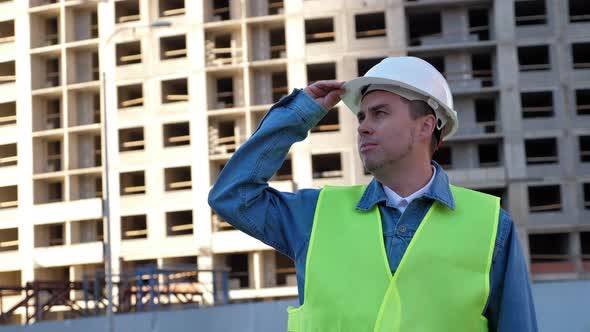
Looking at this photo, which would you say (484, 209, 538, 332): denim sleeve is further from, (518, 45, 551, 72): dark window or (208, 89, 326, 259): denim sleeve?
(518, 45, 551, 72): dark window

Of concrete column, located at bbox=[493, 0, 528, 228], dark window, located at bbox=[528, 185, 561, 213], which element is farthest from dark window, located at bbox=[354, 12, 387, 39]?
dark window, located at bbox=[528, 185, 561, 213]

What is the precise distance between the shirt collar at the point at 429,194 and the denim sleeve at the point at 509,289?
0.18m

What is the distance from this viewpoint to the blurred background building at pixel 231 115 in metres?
49.0

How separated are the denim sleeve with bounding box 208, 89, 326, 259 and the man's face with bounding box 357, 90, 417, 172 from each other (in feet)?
0.64

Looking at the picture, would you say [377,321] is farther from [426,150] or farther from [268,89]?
[268,89]

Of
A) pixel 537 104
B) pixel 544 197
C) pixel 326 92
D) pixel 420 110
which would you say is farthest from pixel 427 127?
pixel 537 104

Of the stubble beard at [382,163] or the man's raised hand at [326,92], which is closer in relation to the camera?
the stubble beard at [382,163]

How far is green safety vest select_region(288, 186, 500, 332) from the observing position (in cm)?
300

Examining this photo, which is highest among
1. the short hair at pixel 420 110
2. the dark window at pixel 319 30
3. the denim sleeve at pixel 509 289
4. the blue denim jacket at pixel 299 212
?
the dark window at pixel 319 30

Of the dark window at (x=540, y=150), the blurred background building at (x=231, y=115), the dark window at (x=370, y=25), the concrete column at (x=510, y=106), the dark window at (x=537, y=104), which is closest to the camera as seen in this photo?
the concrete column at (x=510, y=106)

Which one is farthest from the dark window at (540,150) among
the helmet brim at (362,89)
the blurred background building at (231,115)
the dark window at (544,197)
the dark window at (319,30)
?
the helmet brim at (362,89)

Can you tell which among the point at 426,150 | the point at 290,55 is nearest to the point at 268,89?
the point at 290,55

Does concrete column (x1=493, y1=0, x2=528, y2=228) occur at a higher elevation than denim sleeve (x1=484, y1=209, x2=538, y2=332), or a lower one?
higher

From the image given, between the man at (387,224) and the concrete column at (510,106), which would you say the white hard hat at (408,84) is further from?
the concrete column at (510,106)
